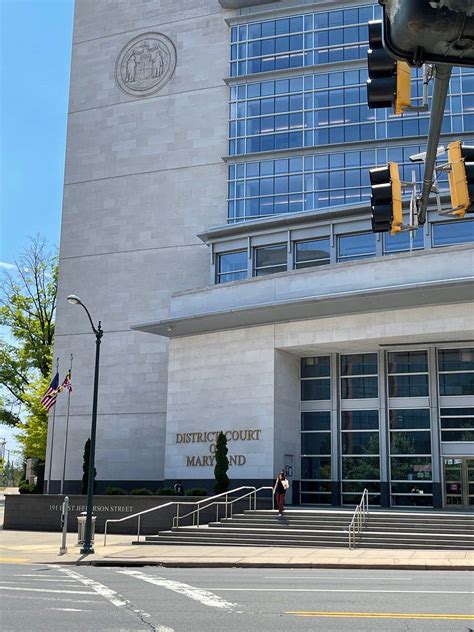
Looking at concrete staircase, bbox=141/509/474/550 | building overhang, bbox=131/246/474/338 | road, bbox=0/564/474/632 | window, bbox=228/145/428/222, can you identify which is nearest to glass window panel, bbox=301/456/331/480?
building overhang, bbox=131/246/474/338

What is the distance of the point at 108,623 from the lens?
32.7 feet

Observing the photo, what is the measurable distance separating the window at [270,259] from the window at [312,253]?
710mm

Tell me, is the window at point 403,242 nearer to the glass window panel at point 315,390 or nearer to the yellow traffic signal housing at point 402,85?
the glass window panel at point 315,390

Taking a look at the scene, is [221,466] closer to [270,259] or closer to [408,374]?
[408,374]

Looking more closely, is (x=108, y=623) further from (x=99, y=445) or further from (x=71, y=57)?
(x=71, y=57)

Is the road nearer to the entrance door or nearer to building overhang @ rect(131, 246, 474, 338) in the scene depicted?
building overhang @ rect(131, 246, 474, 338)

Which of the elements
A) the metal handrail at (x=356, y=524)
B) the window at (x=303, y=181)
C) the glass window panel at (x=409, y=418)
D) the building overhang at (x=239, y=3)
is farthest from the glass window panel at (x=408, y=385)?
the building overhang at (x=239, y=3)

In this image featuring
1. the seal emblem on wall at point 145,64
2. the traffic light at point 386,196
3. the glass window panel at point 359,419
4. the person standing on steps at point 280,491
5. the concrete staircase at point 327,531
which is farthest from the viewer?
the seal emblem on wall at point 145,64

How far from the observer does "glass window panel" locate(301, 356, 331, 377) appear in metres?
35.4

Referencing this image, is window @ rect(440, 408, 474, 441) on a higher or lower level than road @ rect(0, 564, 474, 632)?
higher

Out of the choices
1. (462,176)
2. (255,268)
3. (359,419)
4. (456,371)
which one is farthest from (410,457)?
(462,176)

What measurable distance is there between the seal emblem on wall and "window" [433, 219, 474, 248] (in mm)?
20444

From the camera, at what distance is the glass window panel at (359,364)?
113ft

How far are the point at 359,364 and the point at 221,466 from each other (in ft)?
26.0
